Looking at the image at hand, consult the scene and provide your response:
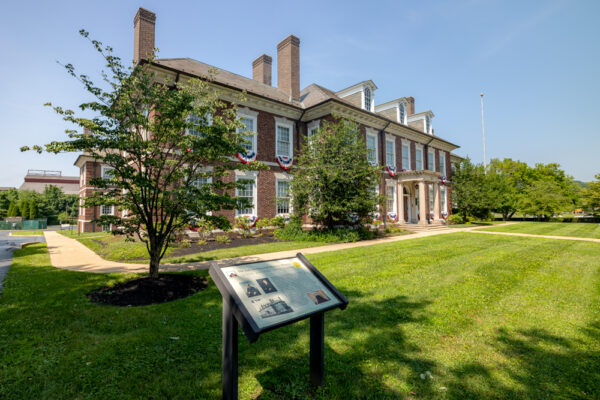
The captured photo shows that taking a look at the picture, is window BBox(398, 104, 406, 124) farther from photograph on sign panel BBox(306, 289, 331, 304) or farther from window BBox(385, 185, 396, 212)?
photograph on sign panel BBox(306, 289, 331, 304)

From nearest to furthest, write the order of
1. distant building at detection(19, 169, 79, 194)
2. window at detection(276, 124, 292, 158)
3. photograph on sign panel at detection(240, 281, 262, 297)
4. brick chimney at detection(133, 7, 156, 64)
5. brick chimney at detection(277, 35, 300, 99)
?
photograph on sign panel at detection(240, 281, 262, 297) < brick chimney at detection(133, 7, 156, 64) < window at detection(276, 124, 292, 158) < brick chimney at detection(277, 35, 300, 99) < distant building at detection(19, 169, 79, 194)

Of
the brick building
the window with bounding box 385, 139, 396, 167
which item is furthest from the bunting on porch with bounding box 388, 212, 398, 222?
the window with bounding box 385, 139, 396, 167

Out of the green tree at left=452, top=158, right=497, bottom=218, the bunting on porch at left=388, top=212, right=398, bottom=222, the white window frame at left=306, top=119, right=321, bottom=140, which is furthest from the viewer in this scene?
the green tree at left=452, top=158, right=497, bottom=218

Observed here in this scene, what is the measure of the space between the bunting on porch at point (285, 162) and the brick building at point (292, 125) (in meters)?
0.06

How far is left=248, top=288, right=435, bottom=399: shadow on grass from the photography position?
8.35ft

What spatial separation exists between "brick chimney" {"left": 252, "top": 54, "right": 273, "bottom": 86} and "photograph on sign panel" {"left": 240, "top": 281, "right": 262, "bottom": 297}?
2111 centimetres

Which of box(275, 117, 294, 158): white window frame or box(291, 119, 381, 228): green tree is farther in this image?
box(275, 117, 294, 158): white window frame

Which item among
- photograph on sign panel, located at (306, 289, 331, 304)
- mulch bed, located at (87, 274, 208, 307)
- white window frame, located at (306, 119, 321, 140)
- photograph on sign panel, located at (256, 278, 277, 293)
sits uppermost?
white window frame, located at (306, 119, 321, 140)

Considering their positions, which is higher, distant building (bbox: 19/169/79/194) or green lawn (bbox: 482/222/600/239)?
distant building (bbox: 19/169/79/194)

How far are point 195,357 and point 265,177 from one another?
531 inches

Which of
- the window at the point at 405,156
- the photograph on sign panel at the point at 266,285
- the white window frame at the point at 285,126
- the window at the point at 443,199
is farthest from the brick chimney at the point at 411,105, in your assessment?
the photograph on sign panel at the point at 266,285

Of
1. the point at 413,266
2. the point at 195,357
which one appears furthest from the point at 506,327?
the point at 195,357

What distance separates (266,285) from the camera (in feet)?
7.94

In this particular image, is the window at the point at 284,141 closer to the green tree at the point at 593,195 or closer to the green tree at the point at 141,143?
the green tree at the point at 141,143
